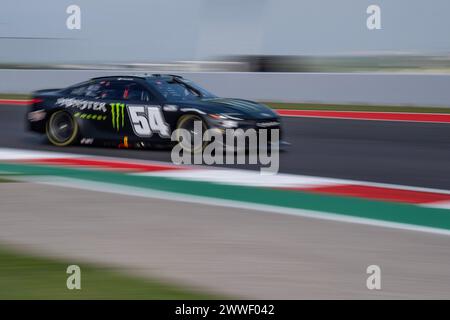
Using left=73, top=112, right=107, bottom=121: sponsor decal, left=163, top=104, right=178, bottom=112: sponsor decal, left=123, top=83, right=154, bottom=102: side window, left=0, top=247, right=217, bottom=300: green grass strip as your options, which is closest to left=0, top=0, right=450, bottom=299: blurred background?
left=0, top=247, right=217, bottom=300: green grass strip

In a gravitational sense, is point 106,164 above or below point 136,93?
below

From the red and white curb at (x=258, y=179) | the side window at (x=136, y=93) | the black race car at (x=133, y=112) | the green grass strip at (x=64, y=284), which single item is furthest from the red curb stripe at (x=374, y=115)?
the green grass strip at (x=64, y=284)

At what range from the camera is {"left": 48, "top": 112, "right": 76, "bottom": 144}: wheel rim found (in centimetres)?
1192

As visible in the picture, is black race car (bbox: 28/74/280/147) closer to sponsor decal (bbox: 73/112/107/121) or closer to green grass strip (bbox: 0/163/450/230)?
sponsor decal (bbox: 73/112/107/121)

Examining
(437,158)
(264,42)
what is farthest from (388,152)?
(264,42)

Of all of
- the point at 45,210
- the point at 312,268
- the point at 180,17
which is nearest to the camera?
the point at 312,268

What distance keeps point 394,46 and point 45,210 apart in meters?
11.2

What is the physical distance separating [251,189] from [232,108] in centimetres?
229

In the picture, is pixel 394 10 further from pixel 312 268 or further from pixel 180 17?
pixel 312 268

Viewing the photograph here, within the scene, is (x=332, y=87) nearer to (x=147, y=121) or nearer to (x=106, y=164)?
(x=147, y=121)

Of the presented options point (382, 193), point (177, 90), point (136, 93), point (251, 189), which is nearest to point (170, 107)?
point (177, 90)

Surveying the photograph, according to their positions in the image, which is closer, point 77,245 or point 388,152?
point 77,245

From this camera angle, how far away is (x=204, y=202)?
820cm

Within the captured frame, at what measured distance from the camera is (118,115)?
11.4 m
